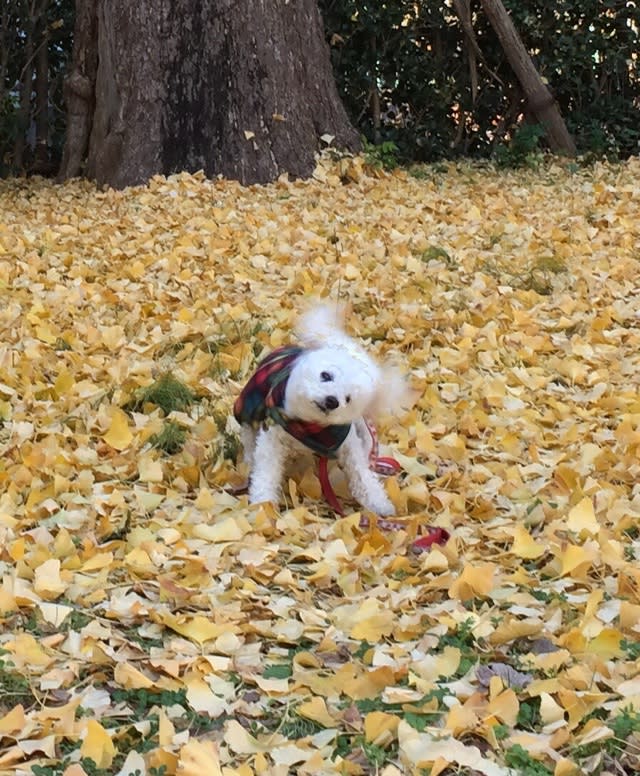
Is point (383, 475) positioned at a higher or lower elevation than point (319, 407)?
lower

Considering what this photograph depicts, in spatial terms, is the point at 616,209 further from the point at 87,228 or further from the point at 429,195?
the point at 87,228

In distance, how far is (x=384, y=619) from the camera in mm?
2322

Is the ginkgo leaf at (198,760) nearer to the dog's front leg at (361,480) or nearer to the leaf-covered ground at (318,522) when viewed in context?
the leaf-covered ground at (318,522)

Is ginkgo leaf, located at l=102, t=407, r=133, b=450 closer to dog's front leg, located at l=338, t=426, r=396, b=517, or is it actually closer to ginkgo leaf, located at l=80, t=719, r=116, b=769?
dog's front leg, located at l=338, t=426, r=396, b=517

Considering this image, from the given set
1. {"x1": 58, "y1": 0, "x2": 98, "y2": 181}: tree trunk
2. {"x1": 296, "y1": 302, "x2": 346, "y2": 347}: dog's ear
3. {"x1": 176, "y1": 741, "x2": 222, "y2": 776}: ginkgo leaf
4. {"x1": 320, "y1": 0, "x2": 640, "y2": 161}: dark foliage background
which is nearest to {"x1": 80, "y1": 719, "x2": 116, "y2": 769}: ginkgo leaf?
{"x1": 176, "y1": 741, "x2": 222, "y2": 776}: ginkgo leaf

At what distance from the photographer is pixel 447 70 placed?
8984mm

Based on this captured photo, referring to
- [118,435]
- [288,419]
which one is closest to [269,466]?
[288,419]

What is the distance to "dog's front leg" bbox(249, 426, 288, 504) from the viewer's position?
3.00 meters

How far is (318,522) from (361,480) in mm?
176

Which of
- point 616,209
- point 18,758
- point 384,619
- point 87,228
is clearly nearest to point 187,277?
point 87,228

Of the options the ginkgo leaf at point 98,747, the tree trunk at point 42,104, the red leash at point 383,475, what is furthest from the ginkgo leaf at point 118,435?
the tree trunk at point 42,104

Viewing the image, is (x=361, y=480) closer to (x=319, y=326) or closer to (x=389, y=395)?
(x=389, y=395)

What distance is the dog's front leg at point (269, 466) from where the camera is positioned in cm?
300

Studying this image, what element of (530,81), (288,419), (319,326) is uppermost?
(530,81)
